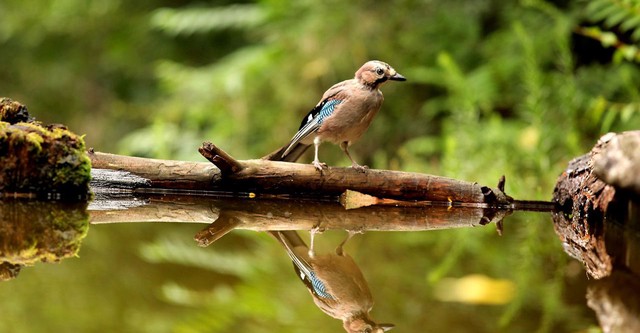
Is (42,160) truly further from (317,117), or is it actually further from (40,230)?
(317,117)

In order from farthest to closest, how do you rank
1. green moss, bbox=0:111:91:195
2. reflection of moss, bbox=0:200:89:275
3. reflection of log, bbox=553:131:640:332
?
1. green moss, bbox=0:111:91:195
2. reflection of moss, bbox=0:200:89:275
3. reflection of log, bbox=553:131:640:332

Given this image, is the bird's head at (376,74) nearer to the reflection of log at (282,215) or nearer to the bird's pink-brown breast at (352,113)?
the bird's pink-brown breast at (352,113)

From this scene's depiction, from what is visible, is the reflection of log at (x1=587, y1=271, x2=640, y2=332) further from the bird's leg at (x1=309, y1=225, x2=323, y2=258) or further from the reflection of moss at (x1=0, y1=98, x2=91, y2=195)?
the reflection of moss at (x1=0, y1=98, x2=91, y2=195)

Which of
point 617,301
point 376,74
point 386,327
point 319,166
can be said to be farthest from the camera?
point 376,74

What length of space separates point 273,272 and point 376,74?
1.63 m

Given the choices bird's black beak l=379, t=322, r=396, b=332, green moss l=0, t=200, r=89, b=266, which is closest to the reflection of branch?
green moss l=0, t=200, r=89, b=266

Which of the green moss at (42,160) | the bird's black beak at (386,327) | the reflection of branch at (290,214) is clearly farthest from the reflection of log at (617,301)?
the green moss at (42,160)

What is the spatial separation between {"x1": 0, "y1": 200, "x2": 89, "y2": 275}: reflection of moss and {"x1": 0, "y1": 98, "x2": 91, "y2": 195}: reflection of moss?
15 centimetres

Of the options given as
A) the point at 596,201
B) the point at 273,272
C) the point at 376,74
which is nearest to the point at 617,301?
the point at 273,272

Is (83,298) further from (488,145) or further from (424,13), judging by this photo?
(424,13)

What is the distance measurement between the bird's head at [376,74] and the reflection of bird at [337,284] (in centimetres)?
124

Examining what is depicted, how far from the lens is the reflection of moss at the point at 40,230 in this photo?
2652 mm

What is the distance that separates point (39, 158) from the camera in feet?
12.6

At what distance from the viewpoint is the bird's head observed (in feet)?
13.8
